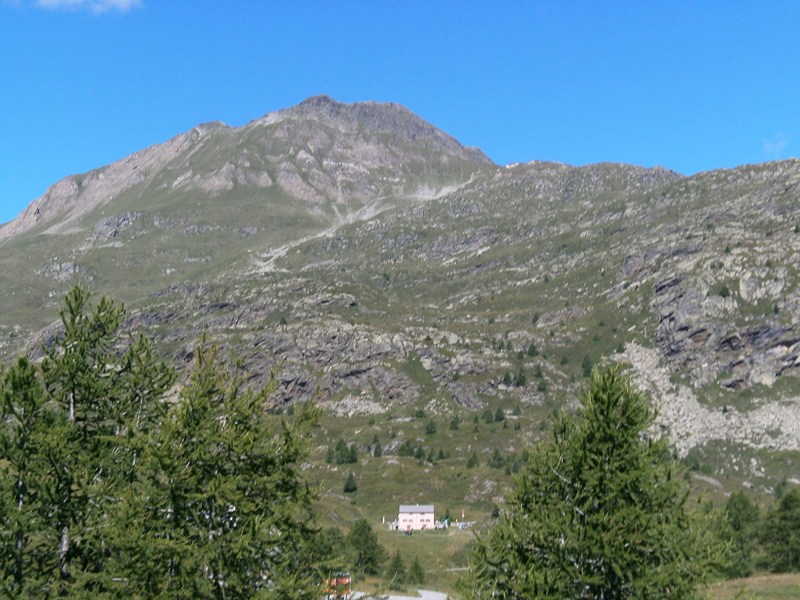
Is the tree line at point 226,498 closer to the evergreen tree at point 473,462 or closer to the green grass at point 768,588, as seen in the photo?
the green grass at point 768,588

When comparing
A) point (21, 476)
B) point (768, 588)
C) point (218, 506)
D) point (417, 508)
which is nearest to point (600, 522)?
point (218, 506)

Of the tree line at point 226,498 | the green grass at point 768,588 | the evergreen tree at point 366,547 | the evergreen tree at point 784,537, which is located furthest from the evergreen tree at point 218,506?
the evergreen tree at point 784,537

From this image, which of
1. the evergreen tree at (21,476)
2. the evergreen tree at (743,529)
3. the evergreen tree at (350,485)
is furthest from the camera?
the evergreen tree at (350,485)

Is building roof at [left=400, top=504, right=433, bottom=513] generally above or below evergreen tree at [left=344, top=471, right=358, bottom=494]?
below

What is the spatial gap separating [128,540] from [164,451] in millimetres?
Result: 1985

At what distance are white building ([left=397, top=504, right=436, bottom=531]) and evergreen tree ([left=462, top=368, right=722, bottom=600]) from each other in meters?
122

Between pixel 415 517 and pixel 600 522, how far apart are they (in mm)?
128523

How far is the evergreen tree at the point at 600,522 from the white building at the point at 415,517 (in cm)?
12174

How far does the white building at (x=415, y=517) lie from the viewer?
458 feet

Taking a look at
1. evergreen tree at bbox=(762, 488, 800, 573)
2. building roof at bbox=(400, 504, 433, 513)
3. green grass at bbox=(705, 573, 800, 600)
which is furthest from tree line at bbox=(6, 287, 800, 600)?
building roof at bbox=(400, 504, 433, 513)

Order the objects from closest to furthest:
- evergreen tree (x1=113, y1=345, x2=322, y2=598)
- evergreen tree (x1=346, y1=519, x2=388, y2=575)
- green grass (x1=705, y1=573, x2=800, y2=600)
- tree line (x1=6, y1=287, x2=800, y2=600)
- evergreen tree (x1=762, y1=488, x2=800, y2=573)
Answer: evergreen tree (x1=113, y1=345, x2=322, y2=598) → tree line (x1=6, y1=287, x2=800, y2=600) → green grass (x1=705, y1=573, x2=800, y2=600) → evergreen tree (x1=762, y1=488, x2=800, y2=573) → evergreen tree (x1=346, y1=519, x2=388, y2=575)

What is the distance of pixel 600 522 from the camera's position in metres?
19.0

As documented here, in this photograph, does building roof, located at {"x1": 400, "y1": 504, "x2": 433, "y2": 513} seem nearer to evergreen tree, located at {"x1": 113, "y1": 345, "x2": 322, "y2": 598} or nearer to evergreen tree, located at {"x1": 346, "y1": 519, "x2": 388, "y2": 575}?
evergreen tree, located at {"x1": 346, "y1": 519, "x2": 388, "y2": 575}

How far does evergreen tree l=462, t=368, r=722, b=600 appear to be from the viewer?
1867 centimetres
